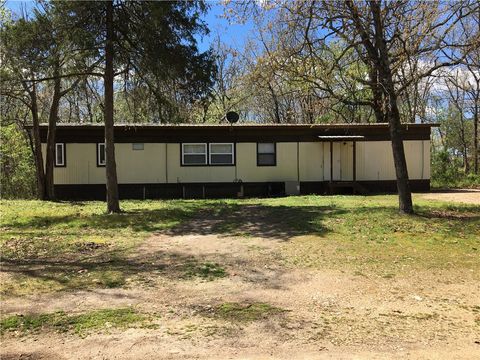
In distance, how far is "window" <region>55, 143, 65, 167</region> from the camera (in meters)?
21.6

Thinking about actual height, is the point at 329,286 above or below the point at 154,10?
below

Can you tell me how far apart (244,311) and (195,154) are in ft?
56.4

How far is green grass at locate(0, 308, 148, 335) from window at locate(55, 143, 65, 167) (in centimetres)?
1760

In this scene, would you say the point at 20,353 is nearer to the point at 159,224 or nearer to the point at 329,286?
the point at 329,286

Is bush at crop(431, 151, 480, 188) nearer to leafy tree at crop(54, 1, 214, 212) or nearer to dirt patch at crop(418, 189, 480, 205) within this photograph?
dirt patch at crop(418, 189, 480, 205)

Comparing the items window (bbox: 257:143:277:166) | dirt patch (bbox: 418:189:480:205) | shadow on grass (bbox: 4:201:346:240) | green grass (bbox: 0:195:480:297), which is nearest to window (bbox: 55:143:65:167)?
green grass (bbox: 0:195:480:297)

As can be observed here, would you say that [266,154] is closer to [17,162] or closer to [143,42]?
[143,42]

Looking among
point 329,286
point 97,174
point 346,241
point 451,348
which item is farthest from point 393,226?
point 97,174

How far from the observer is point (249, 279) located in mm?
6773

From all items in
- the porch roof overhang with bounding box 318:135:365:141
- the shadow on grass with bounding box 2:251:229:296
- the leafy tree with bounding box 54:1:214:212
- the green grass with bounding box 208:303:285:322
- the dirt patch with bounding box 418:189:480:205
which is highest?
the leafy tree with bounding box 54:1:214:212

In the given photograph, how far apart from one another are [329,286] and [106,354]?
3267 millimetres

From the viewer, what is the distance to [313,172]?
22.5 metres

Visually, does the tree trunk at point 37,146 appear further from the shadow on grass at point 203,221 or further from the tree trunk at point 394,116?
the tree trunk at point 394,116

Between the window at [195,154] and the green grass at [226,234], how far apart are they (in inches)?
300
